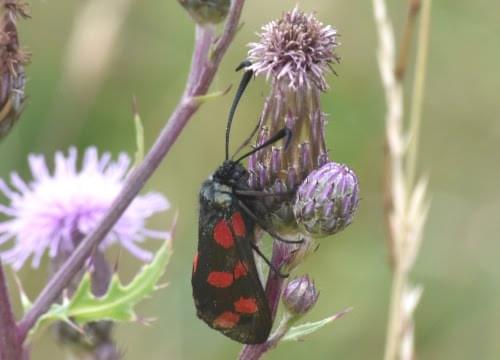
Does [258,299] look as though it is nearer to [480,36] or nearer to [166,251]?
[166,251]

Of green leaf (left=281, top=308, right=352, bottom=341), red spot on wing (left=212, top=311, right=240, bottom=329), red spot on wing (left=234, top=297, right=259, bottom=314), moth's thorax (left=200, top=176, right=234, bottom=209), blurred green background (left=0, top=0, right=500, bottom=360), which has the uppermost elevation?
moth's thorax (left=200, top=176, right=234, bottom=209)

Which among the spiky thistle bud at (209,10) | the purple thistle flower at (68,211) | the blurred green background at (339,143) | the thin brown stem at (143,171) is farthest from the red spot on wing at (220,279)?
the blurred green background at (339,143)

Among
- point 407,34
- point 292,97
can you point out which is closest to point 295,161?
point 292,97

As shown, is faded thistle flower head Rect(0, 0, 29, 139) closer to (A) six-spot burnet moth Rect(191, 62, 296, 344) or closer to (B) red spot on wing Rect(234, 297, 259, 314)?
(A) six-spot burnet moth Rect(191, 62, 296, 344)

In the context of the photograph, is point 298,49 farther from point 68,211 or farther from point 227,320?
point 68,211

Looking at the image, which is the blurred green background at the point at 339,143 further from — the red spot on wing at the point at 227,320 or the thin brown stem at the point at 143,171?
the red spot on wing at the point at 227,320

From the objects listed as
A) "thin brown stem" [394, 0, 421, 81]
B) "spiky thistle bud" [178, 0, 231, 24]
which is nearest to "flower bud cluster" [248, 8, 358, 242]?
"spiky thistle bud" [178, 0, 231, 24]
